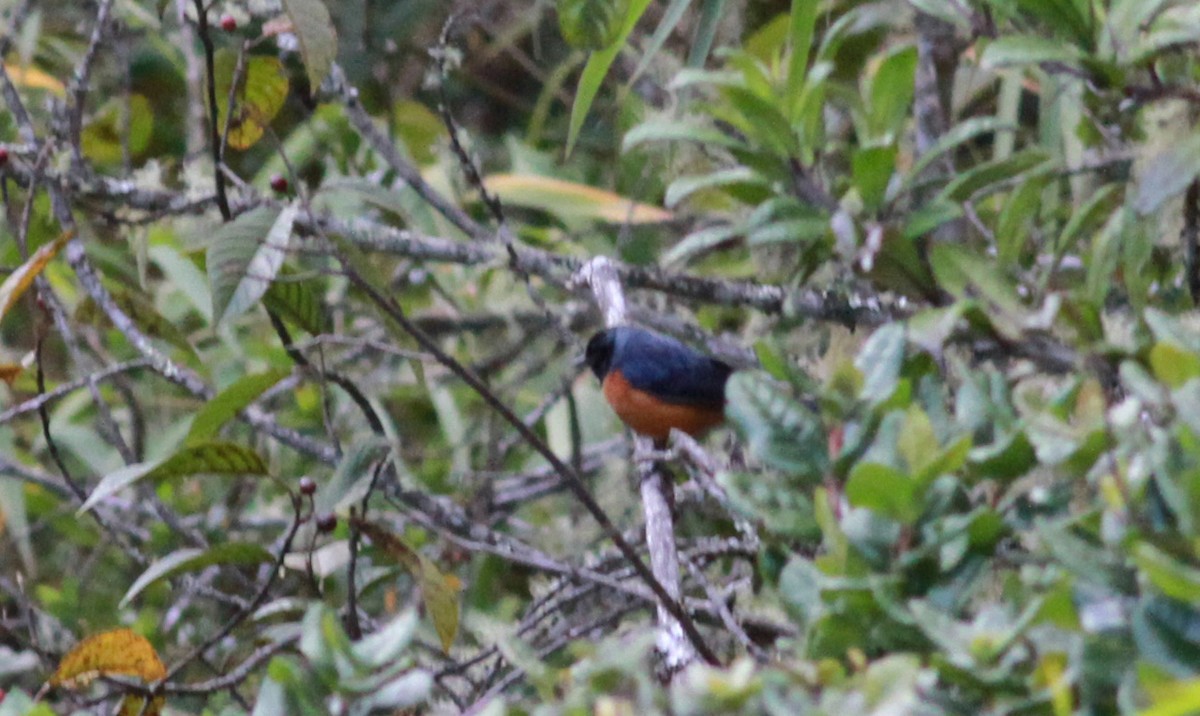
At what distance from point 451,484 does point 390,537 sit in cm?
174

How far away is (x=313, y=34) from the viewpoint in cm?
274

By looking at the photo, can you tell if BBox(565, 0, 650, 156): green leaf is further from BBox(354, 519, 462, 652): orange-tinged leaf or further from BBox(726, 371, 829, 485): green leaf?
BBox(726, 371, 829, 485): green leaf

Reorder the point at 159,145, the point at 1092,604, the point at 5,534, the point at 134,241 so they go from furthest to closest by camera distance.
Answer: the point at 159,145
the point at 5,534
the point at 134,241
the point at 1092,604

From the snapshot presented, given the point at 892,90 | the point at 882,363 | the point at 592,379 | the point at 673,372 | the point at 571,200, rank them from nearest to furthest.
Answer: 1. the point at 882,363
2. the point at 892,90
3. the point at 673,372
4. the point at 571,200
5. the point at 592,379

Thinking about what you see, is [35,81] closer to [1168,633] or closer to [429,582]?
[429,582]

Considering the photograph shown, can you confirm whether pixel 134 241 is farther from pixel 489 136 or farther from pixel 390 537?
pixel 489 136

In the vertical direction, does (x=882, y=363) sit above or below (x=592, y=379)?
above

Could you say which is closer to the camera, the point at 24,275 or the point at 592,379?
the point at 24,275

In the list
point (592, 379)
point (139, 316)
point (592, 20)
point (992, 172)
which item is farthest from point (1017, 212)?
point (592, 379)

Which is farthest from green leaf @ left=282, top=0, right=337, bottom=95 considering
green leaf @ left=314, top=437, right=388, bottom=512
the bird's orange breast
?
the bird's orange breast

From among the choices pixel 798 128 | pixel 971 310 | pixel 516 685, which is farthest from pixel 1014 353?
pixel 516 685

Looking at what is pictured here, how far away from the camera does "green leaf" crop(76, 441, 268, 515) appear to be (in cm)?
232

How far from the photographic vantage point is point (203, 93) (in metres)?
4.56

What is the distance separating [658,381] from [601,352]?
0.66 feet
